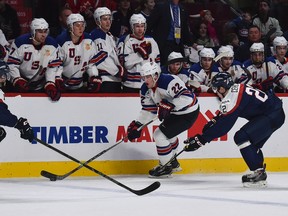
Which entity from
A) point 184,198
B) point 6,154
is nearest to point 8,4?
point 6,154

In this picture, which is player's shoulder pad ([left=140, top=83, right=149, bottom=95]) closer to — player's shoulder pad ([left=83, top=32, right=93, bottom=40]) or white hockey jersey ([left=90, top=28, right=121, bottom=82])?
white hockey jersey ([left=90, top=28, right=121, bottom=82])

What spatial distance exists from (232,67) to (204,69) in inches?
13.1

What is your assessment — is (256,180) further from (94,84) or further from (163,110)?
(94,84)

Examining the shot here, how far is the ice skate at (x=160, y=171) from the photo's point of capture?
897 cm

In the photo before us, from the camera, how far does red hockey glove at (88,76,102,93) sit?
919cm

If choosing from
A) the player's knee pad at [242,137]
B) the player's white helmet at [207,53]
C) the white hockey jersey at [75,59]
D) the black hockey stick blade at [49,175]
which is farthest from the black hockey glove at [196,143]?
the player's white helmet at [207,53]

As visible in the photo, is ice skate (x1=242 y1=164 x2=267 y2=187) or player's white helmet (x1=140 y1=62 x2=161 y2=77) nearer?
ice skate (x1=242 y1=164 x2=267 y2=187)

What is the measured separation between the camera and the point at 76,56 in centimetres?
923

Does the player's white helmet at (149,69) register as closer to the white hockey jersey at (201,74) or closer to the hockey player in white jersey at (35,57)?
the hockey player in white jersey at (35,57)

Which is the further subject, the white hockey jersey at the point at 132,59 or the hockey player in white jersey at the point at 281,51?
the hockey player in white jersey at the point at 281,51

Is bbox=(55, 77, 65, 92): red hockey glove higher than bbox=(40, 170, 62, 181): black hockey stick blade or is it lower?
higher

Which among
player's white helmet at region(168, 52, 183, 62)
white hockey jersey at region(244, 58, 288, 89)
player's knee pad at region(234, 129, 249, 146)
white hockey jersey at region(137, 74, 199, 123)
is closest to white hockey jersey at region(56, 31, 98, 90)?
white hockey jersey at region(137, 74, 199, 123)

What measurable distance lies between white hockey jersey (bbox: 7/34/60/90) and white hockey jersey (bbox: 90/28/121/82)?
1.55ft

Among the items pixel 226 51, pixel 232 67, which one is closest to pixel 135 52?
pixel 226 51
